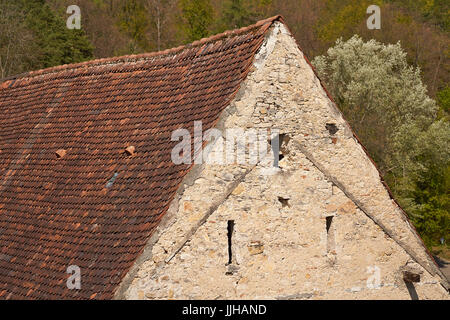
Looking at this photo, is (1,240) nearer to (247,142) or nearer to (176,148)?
(176,148)

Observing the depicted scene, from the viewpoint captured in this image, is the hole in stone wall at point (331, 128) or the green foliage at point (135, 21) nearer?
the hole in stone wall at point (331, 128)

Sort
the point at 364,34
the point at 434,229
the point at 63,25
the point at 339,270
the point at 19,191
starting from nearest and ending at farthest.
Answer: the point at 339,270, the point at 19,191, the point at 434,229, the point at 63,25, the point at 364,34

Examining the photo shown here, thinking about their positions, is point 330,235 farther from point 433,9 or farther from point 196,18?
point 433,9

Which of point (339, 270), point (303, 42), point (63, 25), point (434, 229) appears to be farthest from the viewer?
point (303, 42)

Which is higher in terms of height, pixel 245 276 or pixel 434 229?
pixel 245 276

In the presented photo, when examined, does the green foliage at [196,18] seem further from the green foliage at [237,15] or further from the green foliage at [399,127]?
the green foliage at [399,127]

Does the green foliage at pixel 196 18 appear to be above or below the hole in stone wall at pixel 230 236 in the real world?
above

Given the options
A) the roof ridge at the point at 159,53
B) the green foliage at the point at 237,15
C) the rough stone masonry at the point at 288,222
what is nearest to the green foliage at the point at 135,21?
the green foliage at the point at 237,15

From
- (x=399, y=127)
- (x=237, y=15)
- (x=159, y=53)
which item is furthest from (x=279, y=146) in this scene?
(x=237, y=15)

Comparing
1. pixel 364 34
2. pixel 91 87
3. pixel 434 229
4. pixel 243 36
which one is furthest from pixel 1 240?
pixel 364 34
